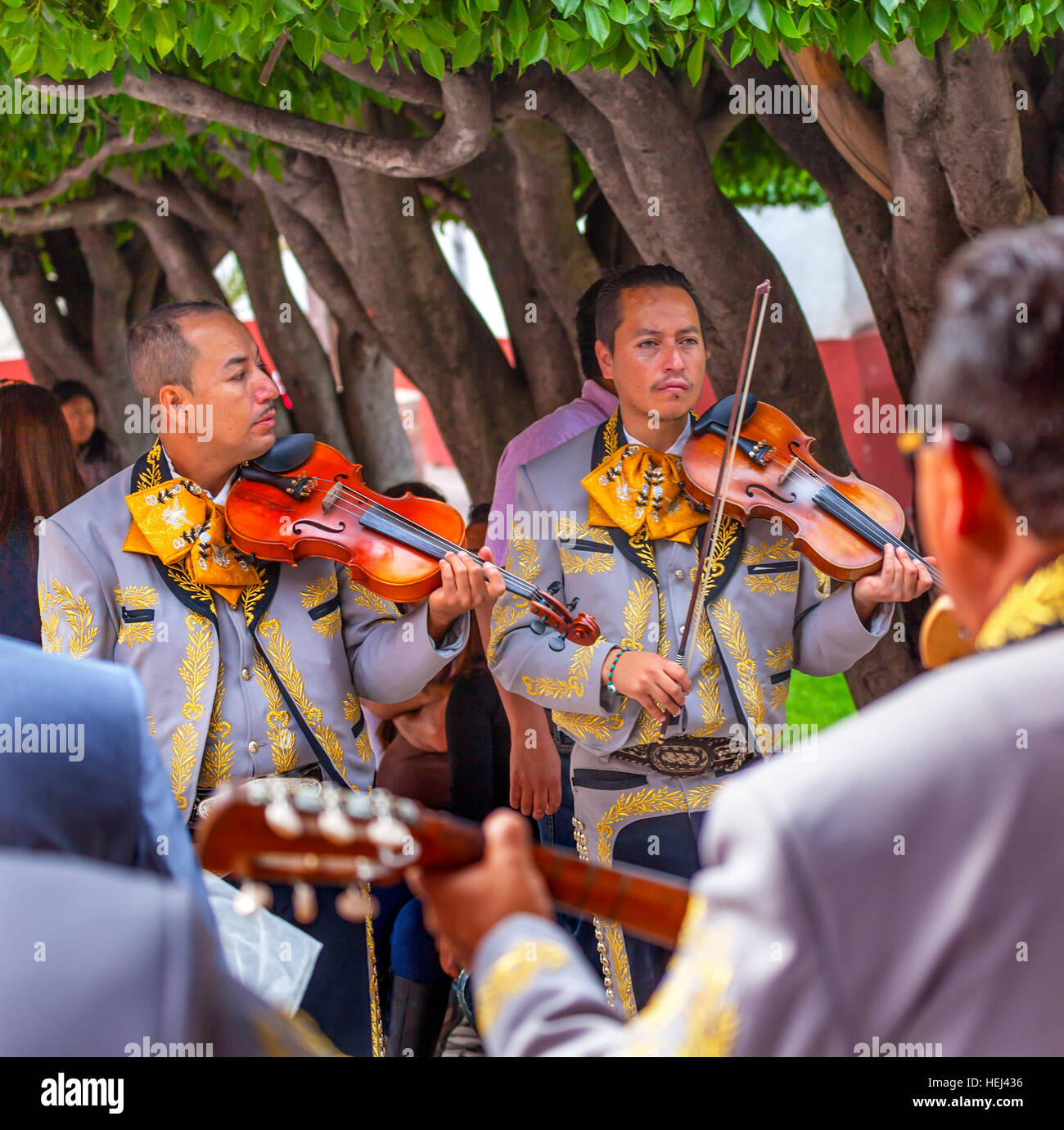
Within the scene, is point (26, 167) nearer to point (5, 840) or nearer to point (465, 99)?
point (465, 99)

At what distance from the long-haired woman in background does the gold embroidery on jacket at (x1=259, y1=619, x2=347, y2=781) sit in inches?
49.4

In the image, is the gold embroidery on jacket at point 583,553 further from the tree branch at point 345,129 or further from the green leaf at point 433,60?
the tree branch at point 345,129

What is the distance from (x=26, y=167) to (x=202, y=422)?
4.41 metres

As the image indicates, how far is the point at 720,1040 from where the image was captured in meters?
1.11

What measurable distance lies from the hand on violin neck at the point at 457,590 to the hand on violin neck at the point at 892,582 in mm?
793

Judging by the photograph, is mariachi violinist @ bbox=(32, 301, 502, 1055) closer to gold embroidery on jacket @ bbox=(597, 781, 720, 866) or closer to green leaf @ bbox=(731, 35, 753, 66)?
gold embroidery on jacket @ bbox=(597, 781, 720, 866)

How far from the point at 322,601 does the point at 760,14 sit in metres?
1.66

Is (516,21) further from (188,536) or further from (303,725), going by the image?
(303,725)

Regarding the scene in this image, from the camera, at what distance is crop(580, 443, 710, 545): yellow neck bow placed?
2992mm

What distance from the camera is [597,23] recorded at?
2938 mm

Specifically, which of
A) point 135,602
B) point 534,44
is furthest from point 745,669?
point 534,44

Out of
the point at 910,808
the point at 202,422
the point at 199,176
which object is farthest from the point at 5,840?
the point at 199,176

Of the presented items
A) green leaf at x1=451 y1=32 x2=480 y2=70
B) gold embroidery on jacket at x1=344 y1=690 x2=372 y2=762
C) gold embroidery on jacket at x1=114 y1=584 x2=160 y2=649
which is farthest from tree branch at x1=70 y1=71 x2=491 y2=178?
gold embroidery on jacket at x1=344 y1=690 x2=372 y2=762

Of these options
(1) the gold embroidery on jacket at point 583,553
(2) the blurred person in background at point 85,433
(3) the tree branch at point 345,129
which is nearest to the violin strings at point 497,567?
(1) the gold embroidery on jacket at point 583,553
